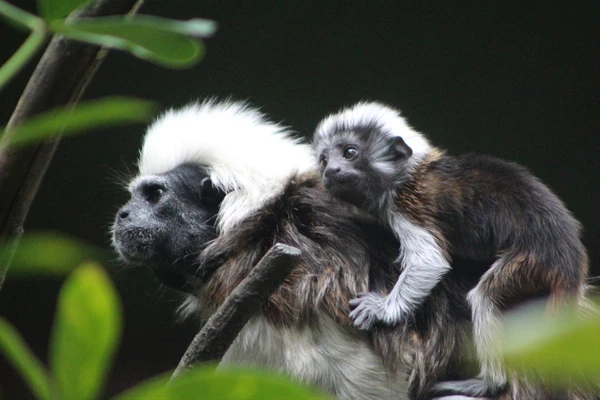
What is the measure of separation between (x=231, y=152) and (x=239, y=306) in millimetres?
1414

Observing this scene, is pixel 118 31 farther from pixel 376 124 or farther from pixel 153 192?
pixel 153 192

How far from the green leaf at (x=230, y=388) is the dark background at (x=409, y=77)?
3.80 meters

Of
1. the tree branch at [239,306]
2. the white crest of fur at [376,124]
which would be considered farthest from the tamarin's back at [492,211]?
the tree branch at [239,306]

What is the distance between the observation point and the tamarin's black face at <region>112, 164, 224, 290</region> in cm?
288

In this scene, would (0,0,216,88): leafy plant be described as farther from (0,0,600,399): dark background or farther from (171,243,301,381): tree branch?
(0,0,600,399): dark background

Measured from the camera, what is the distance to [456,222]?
2559mm

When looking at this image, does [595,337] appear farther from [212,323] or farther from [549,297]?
[549,297]

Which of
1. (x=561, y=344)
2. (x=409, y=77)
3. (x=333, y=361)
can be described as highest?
(x=409, y=77)

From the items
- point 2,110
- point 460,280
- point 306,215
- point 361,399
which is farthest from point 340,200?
point 2,110

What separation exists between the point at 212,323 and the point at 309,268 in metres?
0.97

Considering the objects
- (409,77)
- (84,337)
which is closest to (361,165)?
(409,77)

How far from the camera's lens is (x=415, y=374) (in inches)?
101

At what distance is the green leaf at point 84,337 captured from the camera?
48 centimetres

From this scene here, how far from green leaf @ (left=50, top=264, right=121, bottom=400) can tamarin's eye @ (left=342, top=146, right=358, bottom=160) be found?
89.2 inches
